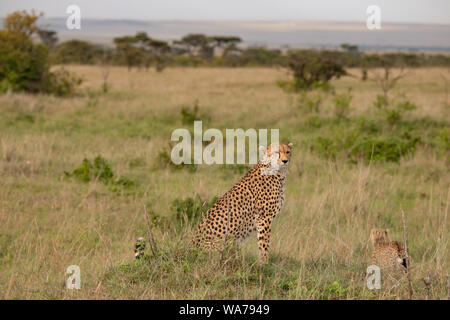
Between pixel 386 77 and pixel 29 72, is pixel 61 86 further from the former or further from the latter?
pixel 386 77

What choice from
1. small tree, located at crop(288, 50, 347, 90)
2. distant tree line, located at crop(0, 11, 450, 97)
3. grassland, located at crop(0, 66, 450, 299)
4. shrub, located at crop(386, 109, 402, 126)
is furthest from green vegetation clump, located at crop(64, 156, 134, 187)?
small tree, located at crop(288, 50, 347, 90)

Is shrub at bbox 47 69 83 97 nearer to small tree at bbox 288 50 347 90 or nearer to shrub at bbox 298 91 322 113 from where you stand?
shrub at bbox 298 91 322 113

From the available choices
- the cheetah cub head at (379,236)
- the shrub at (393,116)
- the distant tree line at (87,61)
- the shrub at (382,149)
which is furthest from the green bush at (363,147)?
the distant tree line at (87,61)

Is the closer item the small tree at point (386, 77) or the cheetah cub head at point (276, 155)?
the cheetah cub head at point (276, 155)

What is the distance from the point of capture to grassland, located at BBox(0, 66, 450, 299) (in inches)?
123

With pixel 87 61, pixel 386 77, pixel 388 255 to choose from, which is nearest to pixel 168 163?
pixel 388 255

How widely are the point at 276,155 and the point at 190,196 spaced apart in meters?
2.56

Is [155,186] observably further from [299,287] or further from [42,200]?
[299,287]

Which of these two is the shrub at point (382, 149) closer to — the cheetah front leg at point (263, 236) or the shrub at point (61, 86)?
the cheetah front leg at point (263, 236)

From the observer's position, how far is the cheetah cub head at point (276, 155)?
3.55 metres

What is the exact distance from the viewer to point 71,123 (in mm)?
10102

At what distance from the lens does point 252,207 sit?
3678 millimetres
